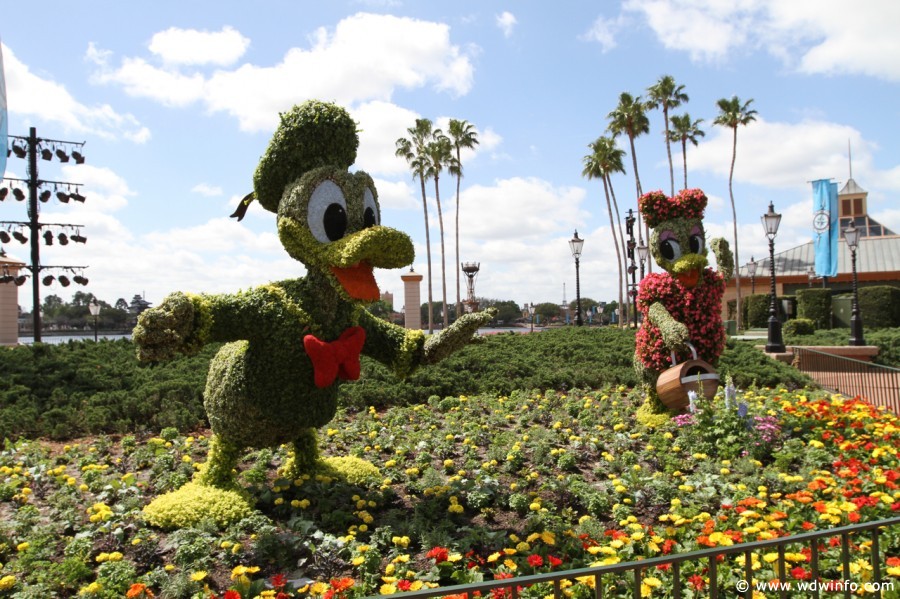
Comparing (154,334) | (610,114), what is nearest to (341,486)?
(154,334)

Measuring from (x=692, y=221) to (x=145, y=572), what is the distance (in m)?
6.33

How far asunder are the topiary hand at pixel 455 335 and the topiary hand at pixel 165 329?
1.69 metres

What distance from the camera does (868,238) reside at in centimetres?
4128

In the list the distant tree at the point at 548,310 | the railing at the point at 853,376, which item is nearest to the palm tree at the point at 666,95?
Result: the railing at the point at 853,376

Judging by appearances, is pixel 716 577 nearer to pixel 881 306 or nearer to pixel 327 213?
pixel 327 213

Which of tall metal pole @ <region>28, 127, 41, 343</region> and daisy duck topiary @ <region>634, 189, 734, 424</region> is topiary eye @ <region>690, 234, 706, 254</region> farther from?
tall metal pole @ <region>28, 127, 41, 343</region>

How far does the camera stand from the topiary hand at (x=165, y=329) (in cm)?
378

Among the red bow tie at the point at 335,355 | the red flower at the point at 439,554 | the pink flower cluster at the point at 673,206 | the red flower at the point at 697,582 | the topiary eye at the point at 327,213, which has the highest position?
the pink flower cluster at the point at 673,206

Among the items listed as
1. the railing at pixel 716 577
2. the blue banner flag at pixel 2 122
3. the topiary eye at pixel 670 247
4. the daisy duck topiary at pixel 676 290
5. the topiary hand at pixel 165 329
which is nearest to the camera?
the railing at pixel 716 577

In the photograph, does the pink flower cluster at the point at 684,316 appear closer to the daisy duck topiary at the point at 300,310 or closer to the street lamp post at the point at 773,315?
the daisy duck topiary at the point at 300,310

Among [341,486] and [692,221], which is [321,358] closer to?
[341,486]

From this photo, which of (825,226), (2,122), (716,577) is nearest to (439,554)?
(716,577)

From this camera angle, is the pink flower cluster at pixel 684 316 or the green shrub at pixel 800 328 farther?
the green shrub at pixel 800 328

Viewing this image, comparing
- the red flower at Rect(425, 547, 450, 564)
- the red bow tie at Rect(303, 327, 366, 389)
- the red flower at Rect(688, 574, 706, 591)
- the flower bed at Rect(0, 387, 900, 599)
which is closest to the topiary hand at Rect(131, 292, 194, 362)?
the red bow tie at Rect(303, 327, 366, 389)
